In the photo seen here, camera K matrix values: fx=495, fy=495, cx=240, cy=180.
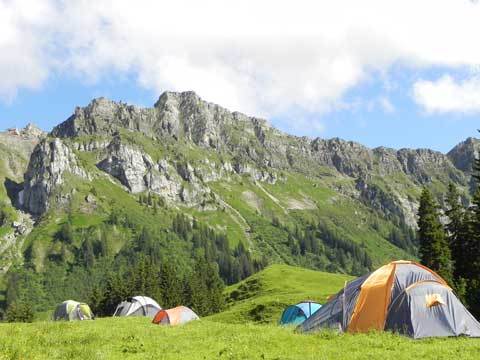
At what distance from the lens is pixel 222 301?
115 meters

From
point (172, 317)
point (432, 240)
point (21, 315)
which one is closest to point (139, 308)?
point (172, 317)

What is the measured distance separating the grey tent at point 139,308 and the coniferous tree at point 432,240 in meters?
36.1

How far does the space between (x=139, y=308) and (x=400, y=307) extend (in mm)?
41779

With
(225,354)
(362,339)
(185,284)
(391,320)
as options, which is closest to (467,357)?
(362,339)

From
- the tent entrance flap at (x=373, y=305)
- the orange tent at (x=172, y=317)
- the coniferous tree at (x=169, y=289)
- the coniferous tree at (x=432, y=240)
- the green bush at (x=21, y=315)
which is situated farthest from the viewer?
the coniferous tree at (x=169, y=289)

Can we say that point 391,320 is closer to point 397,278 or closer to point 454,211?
point 397,278

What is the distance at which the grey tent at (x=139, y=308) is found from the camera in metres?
59.3

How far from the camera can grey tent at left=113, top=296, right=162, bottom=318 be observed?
5934 cm

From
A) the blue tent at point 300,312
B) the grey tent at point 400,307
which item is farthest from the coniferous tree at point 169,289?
the grey tent at point 400,307

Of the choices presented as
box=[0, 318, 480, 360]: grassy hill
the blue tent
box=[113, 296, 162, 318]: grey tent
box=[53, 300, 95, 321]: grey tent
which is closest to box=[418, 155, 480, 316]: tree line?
the blue tent

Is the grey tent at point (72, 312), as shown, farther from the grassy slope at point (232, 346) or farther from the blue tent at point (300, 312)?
the grassy slope at point (232, 346)

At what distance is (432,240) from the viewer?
66938 millimetres

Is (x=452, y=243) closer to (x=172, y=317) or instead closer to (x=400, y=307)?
(x=172, y=317)

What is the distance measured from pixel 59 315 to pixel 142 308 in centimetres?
1243
